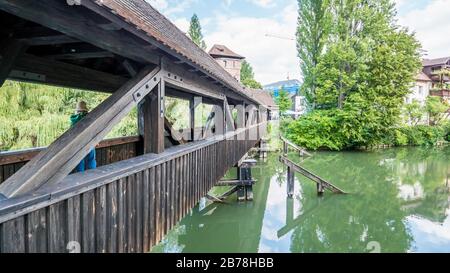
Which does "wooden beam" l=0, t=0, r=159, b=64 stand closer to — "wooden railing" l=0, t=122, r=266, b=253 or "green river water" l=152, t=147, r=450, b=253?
"wooden railing" l=0, t=122, r=266, b=253

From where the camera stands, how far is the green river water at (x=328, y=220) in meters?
7.71

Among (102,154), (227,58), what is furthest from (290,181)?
(227,58)

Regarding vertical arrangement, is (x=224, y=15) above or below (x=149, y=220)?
above

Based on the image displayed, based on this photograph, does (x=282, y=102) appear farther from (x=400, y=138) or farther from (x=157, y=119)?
(x=157, y=119)

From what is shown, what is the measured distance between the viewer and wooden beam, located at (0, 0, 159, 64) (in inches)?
74.9

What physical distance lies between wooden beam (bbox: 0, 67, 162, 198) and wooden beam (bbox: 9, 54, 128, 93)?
1690mm

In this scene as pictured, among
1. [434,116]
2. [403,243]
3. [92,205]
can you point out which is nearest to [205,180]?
[92,205]

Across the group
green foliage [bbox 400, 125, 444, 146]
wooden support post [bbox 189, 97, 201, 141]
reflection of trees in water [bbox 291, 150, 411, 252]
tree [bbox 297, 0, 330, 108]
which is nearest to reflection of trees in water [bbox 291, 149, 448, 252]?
reflection of trees in water [bbox 291, 150, 411, 252]

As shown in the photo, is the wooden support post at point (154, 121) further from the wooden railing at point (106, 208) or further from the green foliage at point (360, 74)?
the green foliage at point (360, 74)

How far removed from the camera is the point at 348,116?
23812 mm

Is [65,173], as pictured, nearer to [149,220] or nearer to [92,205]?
[92,205]

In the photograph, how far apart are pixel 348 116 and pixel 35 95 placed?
21.5 meters
